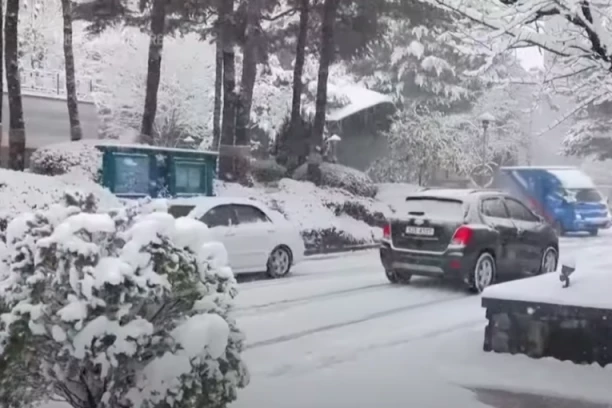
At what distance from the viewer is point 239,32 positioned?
21672 millimetres

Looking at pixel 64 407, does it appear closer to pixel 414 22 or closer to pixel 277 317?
pixel 277 317

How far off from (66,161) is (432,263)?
9.23 meters

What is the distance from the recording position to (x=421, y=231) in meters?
12.4

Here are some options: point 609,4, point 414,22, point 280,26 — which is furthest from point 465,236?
point 280,26

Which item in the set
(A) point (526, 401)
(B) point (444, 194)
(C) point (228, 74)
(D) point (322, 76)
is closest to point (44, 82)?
(C) point (228, 74)

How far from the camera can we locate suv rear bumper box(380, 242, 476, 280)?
1208 centimetres

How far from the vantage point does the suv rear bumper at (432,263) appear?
12078 mm

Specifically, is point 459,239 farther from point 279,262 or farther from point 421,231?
point 279,262

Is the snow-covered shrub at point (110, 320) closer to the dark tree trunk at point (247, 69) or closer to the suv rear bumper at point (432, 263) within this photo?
the suv rear bumper at point (432, 263)

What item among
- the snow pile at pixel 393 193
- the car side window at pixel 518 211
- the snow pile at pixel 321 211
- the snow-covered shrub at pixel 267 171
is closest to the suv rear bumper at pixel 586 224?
the snow pile at pixel 393 193

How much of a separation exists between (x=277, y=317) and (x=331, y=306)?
1.12m

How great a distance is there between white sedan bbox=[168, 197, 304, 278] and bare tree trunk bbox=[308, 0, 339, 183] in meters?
9.29

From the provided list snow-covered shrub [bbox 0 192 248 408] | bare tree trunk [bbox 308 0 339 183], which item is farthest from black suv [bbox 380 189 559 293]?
bare tree trunk [bbox 308 0 339 183]

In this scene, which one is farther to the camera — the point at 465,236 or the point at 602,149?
the point at 602,149
